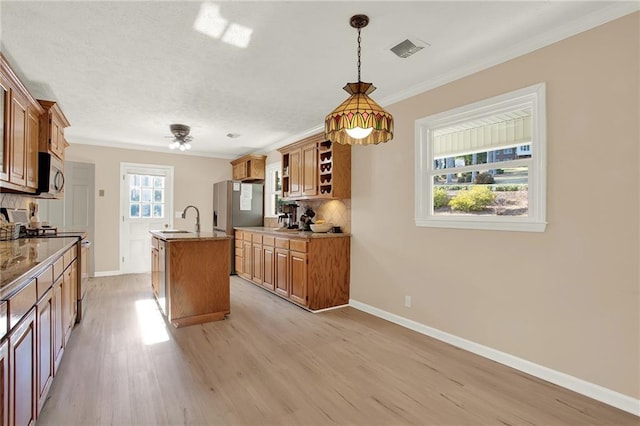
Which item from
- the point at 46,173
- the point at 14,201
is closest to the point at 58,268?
the point at 46,173

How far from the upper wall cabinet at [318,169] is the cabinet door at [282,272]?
0.88 m

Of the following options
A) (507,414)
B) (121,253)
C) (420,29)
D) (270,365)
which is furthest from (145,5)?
(121,253)

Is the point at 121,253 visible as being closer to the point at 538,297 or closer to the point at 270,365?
the point at 270,365

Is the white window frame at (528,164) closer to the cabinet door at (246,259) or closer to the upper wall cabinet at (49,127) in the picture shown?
the cabinet door at (246,259)

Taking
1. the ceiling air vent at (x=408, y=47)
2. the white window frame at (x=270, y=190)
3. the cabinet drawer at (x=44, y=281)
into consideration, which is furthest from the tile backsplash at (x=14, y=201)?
the ceiling air vent at (x=408, y=47)

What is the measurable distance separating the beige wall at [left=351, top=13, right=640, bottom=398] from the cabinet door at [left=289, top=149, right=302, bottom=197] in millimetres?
2232

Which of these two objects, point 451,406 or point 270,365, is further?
point 270,365

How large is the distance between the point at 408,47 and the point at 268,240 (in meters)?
3.18

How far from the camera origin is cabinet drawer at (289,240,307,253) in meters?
4.01

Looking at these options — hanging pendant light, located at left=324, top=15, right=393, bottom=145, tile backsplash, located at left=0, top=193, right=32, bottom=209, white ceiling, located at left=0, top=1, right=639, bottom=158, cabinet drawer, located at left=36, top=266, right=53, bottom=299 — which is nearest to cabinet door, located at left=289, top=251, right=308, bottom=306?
white ceiling, located at left=0, top=1, right=639, bottom=158

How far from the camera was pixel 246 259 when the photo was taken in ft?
18.4

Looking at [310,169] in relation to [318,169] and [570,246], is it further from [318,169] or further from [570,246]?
[570,246]

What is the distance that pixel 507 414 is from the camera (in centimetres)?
200

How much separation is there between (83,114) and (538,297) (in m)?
5.34
